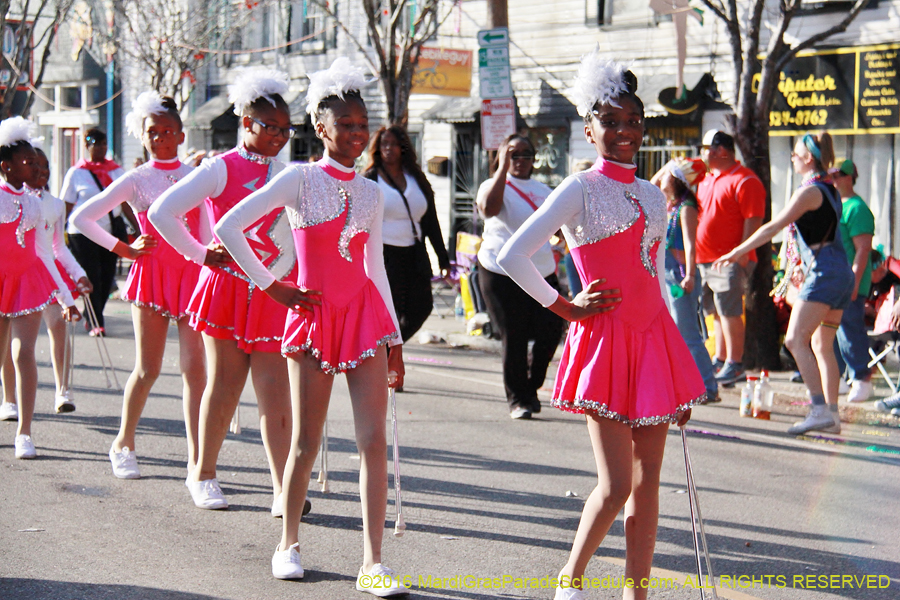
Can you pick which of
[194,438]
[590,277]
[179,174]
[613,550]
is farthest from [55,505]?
[590,277]

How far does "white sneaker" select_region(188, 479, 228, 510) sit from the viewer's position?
542 cm

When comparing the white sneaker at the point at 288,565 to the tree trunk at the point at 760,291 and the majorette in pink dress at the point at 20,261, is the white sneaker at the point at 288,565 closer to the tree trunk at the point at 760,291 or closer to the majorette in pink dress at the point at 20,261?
the majorette in pink dress at the point at 20,261

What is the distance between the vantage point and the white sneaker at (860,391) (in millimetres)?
8812

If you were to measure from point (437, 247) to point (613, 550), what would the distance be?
3.80 metres

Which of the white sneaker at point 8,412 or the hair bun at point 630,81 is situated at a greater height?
the hair bun at point 630,81

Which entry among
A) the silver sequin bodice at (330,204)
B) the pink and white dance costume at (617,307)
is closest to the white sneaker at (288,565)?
the silver sequin bodice at (330,204)

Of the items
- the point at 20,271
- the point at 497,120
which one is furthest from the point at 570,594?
the point at 497,120

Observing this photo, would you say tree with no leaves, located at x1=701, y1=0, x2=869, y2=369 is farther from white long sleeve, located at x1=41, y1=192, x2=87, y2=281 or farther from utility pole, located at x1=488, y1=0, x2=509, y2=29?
white long sleeve, located at x1=41, y1=192, x2=87, y2=281

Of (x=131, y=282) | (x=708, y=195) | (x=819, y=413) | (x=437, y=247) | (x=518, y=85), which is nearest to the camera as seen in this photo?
(x=131, y=282)

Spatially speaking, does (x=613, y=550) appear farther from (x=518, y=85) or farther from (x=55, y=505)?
(x=518, y=85)

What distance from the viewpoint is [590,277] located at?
151 inches

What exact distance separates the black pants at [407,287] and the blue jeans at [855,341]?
11.5 feet

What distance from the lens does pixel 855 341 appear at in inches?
357

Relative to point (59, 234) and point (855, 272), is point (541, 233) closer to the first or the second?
point (59, 234)
